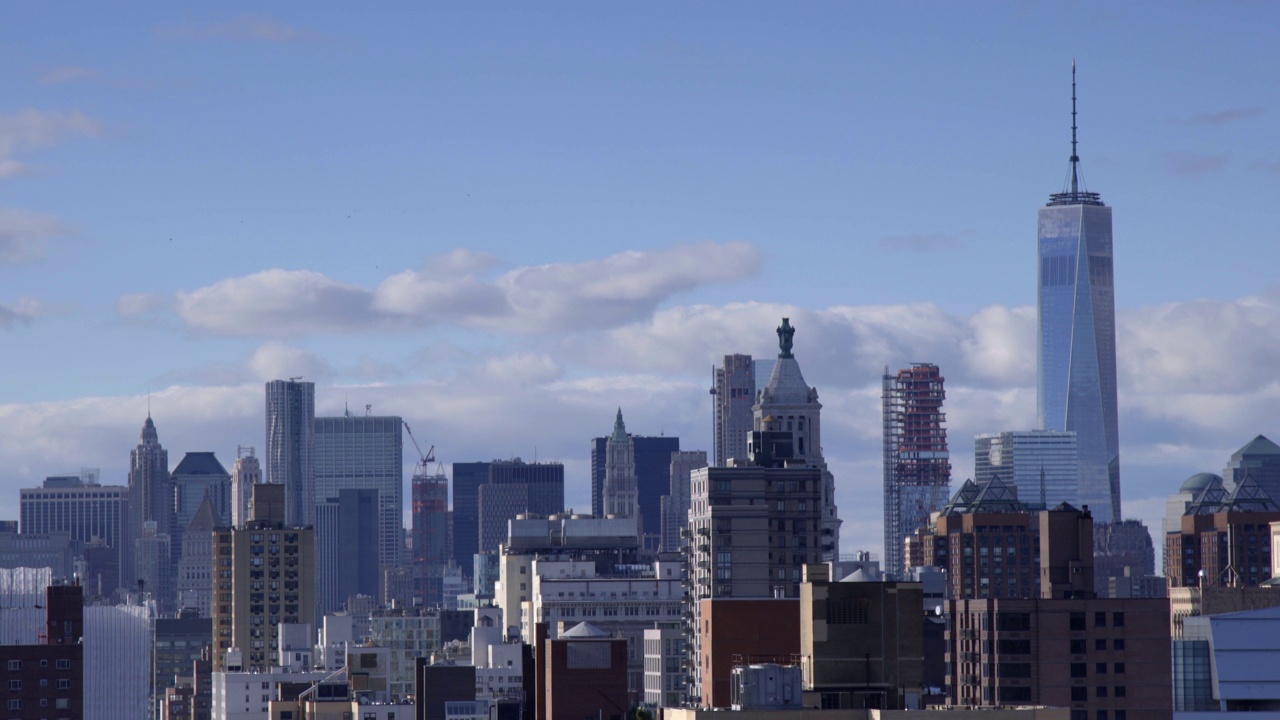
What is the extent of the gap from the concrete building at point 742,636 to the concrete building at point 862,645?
66.6ft

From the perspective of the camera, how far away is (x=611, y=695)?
593 ft

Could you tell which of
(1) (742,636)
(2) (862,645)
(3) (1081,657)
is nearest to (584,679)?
(1) (742,636)

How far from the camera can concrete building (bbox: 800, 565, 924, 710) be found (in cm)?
11838

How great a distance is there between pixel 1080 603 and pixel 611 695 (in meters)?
37.3

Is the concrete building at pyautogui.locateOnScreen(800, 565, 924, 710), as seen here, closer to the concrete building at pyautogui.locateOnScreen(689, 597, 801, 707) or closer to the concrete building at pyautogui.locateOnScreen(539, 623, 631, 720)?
the concrete building at pyautogui.locateOnScreen(689, 597, 801, 707)

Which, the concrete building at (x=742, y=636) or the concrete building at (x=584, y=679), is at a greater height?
the concrete building at (x=742, y=636)

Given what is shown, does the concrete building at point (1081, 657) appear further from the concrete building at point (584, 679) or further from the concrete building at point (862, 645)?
the concrete building at point (862, 645)

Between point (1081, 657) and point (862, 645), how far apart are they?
77558 mm

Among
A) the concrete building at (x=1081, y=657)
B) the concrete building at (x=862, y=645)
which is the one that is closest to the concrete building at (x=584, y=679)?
the concrete building at (x=1081, y=657)

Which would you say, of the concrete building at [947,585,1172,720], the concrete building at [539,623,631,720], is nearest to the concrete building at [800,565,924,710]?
the concrete building at [539,623,631,720]

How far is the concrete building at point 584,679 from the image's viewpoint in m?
180

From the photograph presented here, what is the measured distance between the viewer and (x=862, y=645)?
11938cm

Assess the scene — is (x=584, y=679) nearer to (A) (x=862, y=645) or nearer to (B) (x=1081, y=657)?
(B) (x=1081, y=657)

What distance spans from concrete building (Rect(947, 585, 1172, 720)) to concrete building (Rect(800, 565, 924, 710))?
2769 inches
